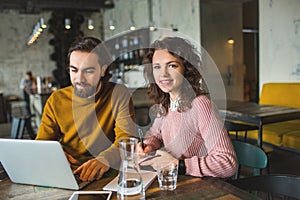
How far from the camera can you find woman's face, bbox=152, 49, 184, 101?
1.60 metres

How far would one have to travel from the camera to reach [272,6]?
4938mm

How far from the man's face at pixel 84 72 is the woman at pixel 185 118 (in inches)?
12.2

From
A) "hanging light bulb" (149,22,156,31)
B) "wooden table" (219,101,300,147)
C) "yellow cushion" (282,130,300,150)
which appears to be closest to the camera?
"wooden table" (219,101,300,147)

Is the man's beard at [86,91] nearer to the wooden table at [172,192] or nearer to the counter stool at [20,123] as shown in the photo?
the wooden table at [172,192]

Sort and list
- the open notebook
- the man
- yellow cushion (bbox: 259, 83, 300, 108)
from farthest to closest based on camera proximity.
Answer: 1. yellow cushion (bbox: 259, 83, 300, 108)
2. the man
3. the open notebook

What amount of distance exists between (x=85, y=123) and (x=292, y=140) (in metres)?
2.51

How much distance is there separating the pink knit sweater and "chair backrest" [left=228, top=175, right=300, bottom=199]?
83mm

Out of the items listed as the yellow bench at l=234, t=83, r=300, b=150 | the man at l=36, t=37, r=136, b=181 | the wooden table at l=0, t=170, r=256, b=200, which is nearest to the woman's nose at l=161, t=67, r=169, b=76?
the man at l=36, t=37, r=136, b=181

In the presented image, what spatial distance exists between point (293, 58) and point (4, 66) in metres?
8.79

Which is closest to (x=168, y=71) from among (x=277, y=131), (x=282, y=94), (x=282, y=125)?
(x=277, y=131)

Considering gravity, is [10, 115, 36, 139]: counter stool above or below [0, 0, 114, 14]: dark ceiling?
below

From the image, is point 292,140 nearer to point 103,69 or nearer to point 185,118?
point 185,118

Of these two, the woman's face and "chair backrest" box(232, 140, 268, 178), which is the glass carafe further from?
"chair backrest" box(232, 140, 268, 178)

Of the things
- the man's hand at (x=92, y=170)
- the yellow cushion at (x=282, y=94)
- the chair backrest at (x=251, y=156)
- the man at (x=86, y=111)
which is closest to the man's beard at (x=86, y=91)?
the man at (x=86, y=111)
